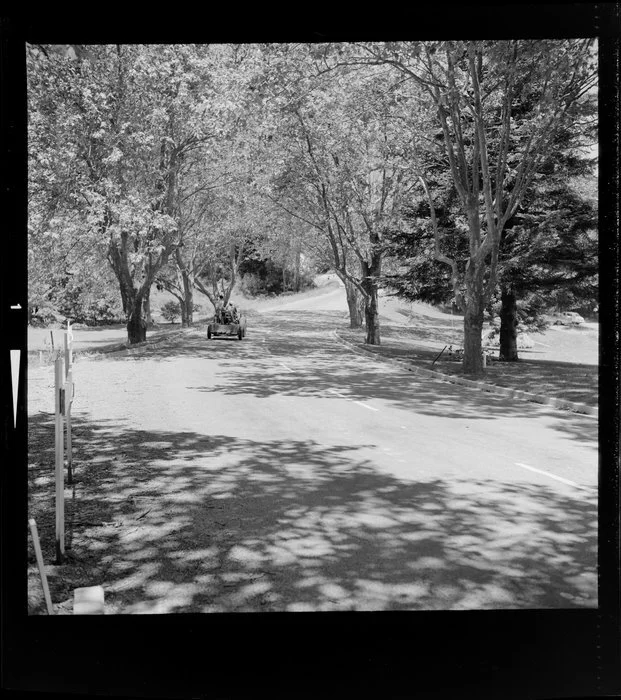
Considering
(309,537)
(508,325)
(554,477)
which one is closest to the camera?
(309,537)

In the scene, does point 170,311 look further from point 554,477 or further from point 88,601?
point 88,601

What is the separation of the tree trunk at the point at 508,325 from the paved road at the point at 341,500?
35.4ft

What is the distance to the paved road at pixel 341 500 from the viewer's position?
493 cm

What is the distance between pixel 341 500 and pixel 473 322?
14.9 metres

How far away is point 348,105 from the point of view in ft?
69.4

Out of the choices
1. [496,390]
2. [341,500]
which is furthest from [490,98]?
[341,500]

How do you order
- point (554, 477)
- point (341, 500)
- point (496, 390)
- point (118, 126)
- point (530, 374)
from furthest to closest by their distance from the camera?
1. point (530, 374)
2. point (118, 126)
3. point (496, 390)
4. point (554, 477)
5. point (341, 500)

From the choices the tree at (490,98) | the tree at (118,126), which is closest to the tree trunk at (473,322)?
the tree at (490,98)

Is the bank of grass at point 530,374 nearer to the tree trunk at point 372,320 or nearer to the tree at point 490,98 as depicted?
the tree trunk at point 372,320

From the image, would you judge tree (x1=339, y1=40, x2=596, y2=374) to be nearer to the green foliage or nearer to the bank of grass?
the bank of grass

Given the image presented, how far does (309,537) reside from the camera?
5.96 m

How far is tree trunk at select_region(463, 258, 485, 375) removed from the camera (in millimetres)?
20547

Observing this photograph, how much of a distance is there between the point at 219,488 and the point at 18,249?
3.94 meters

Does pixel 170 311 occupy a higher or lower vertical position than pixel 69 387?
higher
